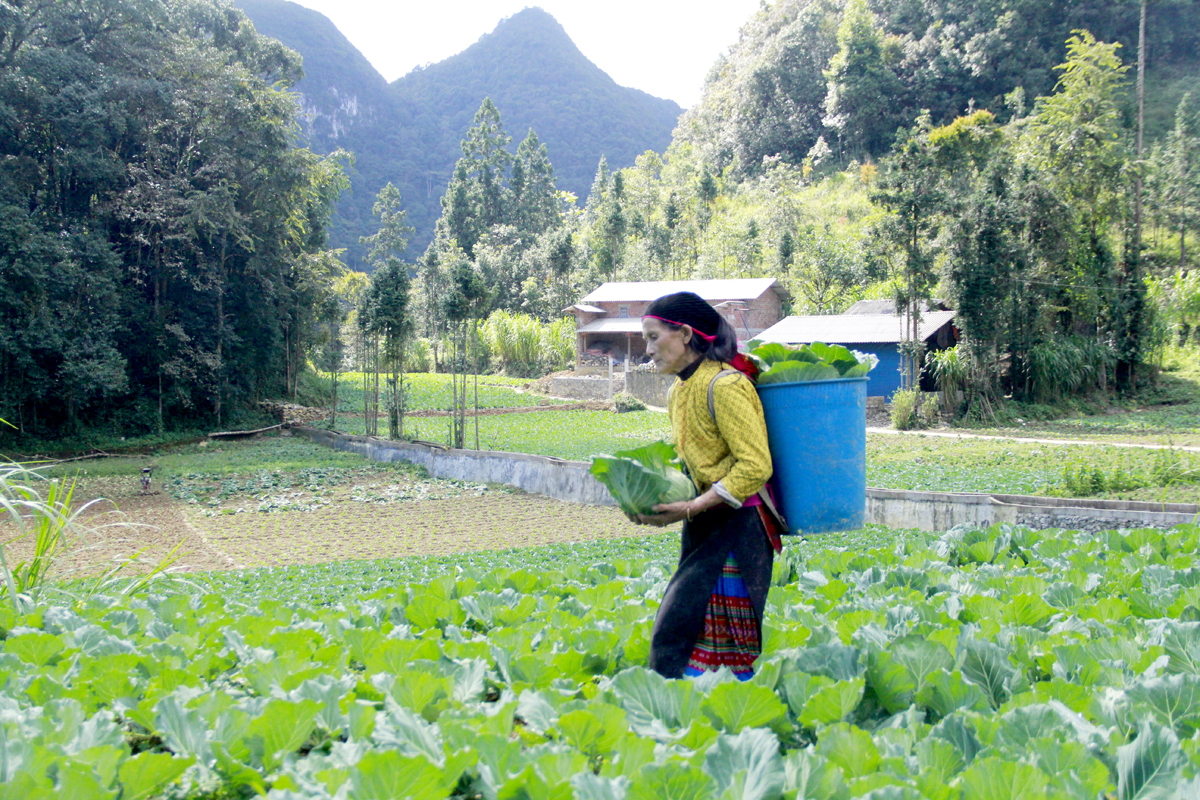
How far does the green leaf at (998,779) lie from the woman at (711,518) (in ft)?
3.68

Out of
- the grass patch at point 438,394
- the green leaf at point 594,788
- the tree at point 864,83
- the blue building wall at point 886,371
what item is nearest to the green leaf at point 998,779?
the green leaf at point 594,788

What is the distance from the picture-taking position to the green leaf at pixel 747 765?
1.69m

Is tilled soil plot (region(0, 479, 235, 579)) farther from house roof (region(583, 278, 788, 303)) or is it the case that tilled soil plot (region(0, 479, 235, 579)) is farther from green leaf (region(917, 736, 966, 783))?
house roof (region(583, 278, 788, 303))

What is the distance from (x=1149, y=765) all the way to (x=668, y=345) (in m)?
1.75

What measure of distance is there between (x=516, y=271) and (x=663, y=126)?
347ft

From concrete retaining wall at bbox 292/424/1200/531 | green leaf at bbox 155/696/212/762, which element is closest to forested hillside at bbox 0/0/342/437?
concrete retaining wall at bbox 292/424/1200/531

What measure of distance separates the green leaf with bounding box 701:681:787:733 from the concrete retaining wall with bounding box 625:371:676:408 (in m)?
27.5

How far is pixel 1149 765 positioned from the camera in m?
1.75

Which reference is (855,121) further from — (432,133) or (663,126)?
(663,126)

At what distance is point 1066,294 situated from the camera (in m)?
24.5

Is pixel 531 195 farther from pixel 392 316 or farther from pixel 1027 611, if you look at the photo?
pixel 1027 611

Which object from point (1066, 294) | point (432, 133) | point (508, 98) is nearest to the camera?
point (1066, 294)

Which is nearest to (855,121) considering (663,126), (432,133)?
(432,133)

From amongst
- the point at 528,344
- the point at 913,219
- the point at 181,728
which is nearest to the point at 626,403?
the point at 913,219
